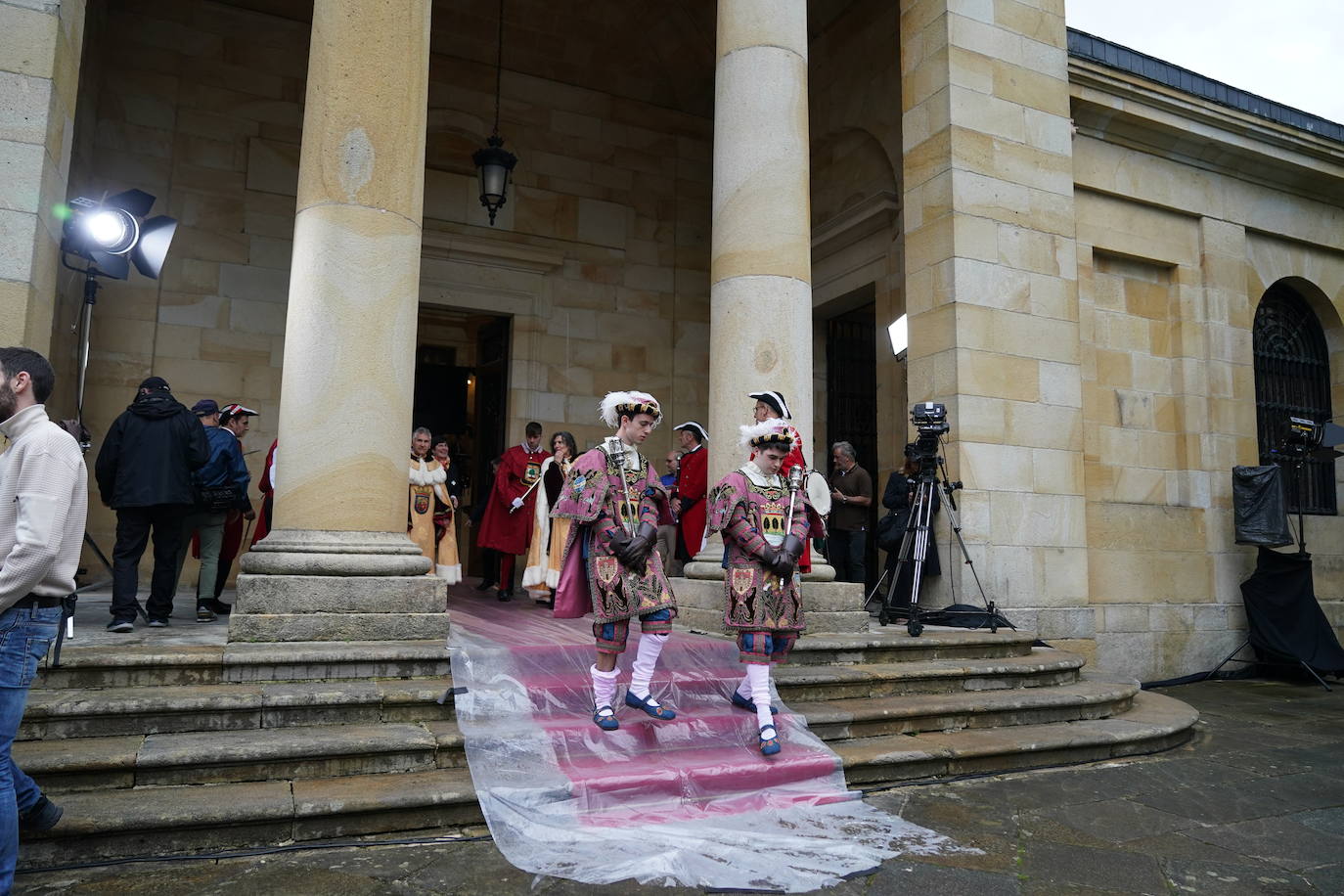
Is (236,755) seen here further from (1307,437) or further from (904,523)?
(1307,437)

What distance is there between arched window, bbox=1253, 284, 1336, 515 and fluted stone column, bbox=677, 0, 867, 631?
764 cm

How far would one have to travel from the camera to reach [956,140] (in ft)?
29.8

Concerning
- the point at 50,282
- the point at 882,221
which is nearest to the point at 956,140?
the point at 882,221

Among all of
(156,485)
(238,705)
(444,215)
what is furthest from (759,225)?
(444,215)

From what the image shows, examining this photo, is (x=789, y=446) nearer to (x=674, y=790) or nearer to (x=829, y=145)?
(x=674, y=790)

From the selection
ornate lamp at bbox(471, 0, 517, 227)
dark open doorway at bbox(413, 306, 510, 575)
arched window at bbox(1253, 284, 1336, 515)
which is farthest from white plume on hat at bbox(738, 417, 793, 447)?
arched window at bbox(1253, 284, 1336, 515)

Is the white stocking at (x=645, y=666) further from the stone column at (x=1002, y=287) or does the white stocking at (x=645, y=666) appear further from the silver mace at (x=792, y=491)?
the stone column at (x=1002, y=287)

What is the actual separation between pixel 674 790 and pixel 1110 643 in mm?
7009

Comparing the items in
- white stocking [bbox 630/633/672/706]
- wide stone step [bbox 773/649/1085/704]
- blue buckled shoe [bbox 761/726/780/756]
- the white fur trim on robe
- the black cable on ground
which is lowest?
the black cable on ground

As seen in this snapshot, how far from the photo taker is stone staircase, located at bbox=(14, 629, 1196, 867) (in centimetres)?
381

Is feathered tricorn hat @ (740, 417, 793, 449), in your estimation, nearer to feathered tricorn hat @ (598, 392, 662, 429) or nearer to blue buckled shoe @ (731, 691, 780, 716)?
feathered tricorn hat @ (598, 392, 662, 429)

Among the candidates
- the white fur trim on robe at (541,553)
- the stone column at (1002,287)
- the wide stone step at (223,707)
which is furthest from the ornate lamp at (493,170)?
the wide stone step at (223,707)

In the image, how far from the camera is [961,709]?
603 cm

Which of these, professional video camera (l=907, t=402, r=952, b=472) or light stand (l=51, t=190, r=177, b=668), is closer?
light stand (l=51, t=190, r=177, b=668)
